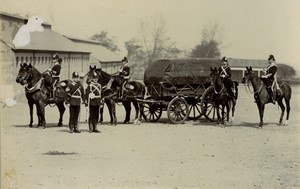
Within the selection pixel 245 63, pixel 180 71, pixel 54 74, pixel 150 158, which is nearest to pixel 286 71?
pixel 180 71

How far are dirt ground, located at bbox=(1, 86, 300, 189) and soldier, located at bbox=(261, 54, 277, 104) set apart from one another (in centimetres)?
122

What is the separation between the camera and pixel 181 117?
47.9 feet

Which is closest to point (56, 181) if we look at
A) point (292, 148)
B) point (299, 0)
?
point (292, 148)

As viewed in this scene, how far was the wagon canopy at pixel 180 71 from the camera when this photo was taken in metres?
14.4

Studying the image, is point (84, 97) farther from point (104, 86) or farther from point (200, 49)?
point (200, 49)

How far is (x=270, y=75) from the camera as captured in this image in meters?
13.6

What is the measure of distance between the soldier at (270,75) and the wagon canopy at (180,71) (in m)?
1.84

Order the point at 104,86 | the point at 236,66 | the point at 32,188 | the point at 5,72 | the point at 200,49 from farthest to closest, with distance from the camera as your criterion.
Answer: the point at 236,66 < the point at 200,49 < the point at 5,72 < the point at 104,86 < the point at 32,188

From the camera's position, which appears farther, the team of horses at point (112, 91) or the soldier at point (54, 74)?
the soldier at point (54, 74)

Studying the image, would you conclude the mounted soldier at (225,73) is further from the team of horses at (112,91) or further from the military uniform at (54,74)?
the military uniform at (54,74)

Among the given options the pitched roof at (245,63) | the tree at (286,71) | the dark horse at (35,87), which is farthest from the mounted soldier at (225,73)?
the pitched roof at (245,63)

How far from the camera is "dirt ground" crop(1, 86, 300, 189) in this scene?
25.6 feet

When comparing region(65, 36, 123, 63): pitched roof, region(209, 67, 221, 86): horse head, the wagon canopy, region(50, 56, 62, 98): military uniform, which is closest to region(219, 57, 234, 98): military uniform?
region(209, 67, 221, 86): horse head

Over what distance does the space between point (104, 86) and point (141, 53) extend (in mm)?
26575
